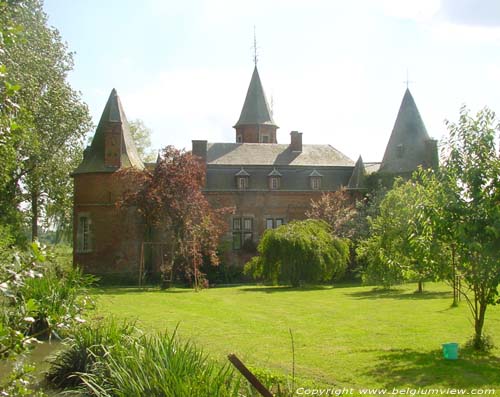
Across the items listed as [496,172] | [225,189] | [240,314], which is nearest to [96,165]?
[225,189]

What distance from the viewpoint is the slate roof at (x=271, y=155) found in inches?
1652

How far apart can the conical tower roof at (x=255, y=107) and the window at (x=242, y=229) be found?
52.9 ft

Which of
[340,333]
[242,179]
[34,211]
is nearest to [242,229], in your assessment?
[242,179]

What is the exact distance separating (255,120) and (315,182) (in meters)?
15.1

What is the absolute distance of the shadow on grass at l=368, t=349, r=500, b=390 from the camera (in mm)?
8875

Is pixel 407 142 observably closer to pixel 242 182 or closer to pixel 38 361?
pixel 242 182

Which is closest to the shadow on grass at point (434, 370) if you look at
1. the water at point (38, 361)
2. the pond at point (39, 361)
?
the pond at point (39, 361)

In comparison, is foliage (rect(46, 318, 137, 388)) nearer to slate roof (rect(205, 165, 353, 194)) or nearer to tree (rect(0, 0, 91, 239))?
tree (rect(0, 0, 91, 239))

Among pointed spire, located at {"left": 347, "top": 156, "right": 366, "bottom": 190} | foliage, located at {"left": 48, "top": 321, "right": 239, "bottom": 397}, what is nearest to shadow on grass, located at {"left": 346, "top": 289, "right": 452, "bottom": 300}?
foliage, located at {"left": 48, "top": 321, "right": 239, "bottom": 397}

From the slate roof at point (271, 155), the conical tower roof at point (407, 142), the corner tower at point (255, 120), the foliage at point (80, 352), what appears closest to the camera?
the foliage at point (80, 352)

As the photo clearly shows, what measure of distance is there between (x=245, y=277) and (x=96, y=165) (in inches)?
436

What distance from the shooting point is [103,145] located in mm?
34312

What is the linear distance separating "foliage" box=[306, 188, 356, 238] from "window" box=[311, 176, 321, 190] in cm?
84

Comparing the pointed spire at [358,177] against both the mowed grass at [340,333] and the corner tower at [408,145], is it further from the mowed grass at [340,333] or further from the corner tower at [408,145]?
the mowed grass at [340,333]
